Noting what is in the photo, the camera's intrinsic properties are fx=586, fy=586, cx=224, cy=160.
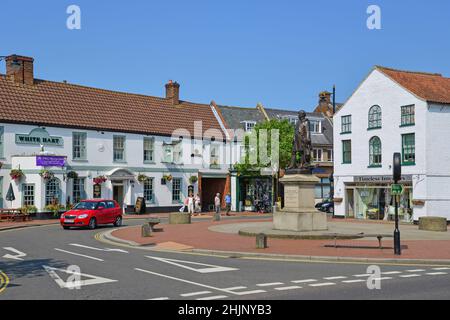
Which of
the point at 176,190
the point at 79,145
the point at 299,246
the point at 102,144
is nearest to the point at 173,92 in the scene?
the point at 176,190

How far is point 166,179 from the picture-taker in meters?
48.2

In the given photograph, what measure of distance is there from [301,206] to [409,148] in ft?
46.7

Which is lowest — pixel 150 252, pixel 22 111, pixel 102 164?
pixel 150 252

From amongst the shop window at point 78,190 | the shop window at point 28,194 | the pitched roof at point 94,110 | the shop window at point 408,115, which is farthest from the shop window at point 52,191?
the shop window at point 408,115

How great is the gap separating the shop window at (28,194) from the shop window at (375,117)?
22888 millimetres

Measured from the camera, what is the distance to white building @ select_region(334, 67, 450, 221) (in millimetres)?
34750

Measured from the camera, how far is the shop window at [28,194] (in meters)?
38.6

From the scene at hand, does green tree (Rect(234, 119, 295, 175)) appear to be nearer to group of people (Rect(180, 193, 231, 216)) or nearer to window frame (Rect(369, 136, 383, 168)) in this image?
group of people (Rect(180, 193, 231, 216))

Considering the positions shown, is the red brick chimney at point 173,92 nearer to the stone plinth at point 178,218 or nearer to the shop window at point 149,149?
the shop window at point 149,149

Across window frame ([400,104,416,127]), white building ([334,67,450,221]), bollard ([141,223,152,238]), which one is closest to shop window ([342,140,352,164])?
white building ([334,67,450,221])

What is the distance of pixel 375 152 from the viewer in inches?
1519
